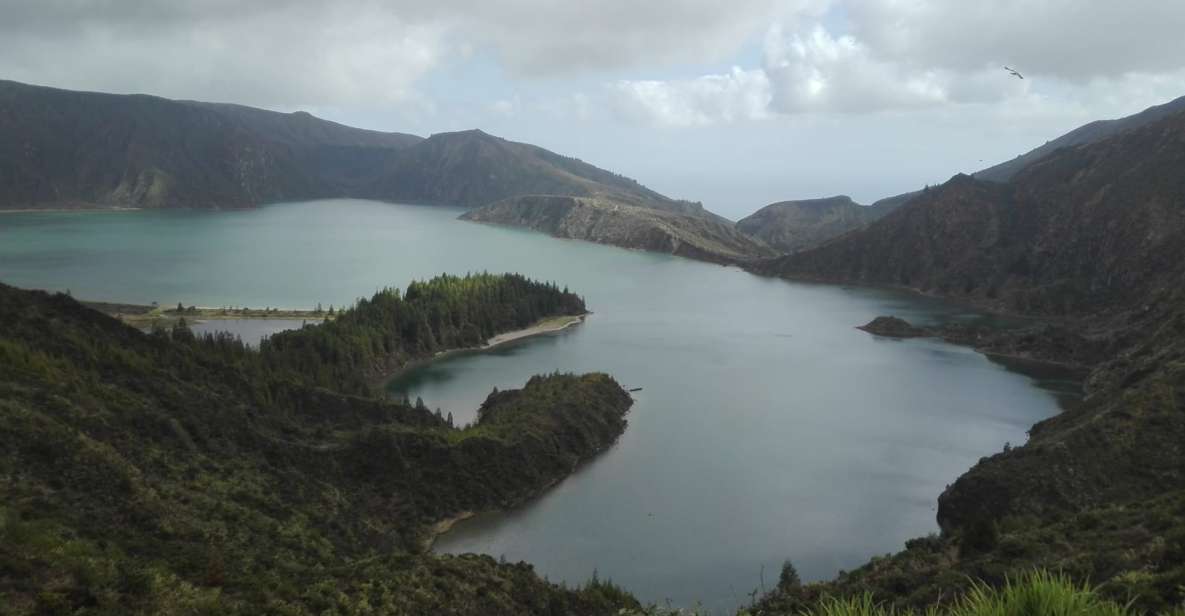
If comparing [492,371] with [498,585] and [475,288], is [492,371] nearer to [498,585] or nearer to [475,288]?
[475,288]

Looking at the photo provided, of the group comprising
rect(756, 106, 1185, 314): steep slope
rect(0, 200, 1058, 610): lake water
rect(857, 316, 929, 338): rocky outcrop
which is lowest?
rect(0, 200, 1058, 610): lake water

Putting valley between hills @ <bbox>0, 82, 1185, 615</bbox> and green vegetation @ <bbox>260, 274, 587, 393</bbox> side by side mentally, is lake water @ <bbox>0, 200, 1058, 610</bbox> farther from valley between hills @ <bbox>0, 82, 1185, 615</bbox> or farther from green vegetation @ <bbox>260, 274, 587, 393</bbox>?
green vegetation @ <bbox>260, 274, 587, 393</bbox>

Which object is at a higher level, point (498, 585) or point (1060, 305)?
point (1060, 305)

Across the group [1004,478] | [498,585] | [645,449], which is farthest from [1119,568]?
[645,449]

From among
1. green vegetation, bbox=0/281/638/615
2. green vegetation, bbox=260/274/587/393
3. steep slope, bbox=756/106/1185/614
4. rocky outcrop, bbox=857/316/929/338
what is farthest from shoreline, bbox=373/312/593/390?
steep slope, bbox=756/106/1185/614

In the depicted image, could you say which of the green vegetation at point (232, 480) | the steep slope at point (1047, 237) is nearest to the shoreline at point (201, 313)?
the green vegetation at point (232, 480)

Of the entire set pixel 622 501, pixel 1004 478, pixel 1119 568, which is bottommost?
pixel 622 501

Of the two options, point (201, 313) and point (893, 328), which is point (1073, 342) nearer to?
point (893, 328)

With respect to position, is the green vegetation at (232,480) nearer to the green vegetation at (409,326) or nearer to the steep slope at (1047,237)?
the green vegetation at (409,326)
